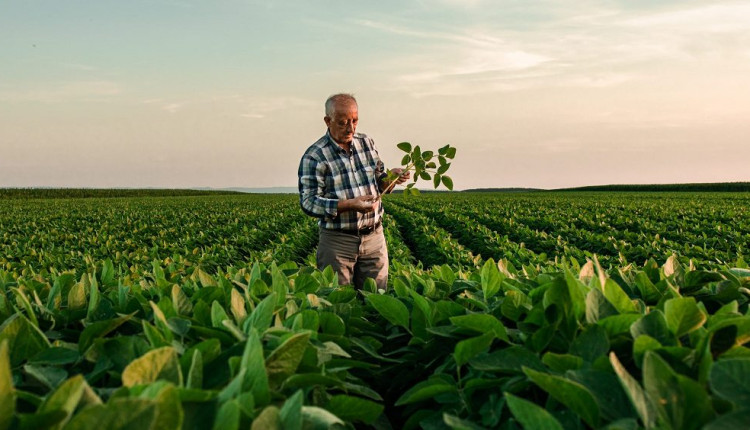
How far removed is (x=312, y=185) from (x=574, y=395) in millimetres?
4194

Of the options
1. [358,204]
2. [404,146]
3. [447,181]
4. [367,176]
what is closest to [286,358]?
[447,181]

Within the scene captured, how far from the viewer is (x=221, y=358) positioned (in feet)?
4.22

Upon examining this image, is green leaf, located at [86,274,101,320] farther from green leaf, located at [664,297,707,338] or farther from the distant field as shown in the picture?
green leaf, located at [664,297,707,338]

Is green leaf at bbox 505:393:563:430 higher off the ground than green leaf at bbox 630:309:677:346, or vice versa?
green leaf at bbox 630:309:677:346

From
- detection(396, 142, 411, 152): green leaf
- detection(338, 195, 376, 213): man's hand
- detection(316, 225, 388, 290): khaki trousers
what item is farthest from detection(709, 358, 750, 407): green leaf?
detection(316, 225, 388, 290): khaki trousers

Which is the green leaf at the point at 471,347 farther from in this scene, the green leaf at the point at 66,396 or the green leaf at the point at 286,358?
the green leaf at the point at 66,396

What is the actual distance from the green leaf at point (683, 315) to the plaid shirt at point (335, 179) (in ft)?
11.9

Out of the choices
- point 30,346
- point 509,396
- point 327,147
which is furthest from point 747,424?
point 327,147

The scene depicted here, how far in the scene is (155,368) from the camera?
1.08 metres

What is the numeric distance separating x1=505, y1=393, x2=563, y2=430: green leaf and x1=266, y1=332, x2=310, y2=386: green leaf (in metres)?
0.48

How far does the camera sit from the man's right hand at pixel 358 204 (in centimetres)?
475

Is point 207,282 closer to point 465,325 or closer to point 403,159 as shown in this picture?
point 465,325

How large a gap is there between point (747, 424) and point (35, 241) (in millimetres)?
18467

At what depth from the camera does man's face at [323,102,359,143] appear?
15.5 feet
